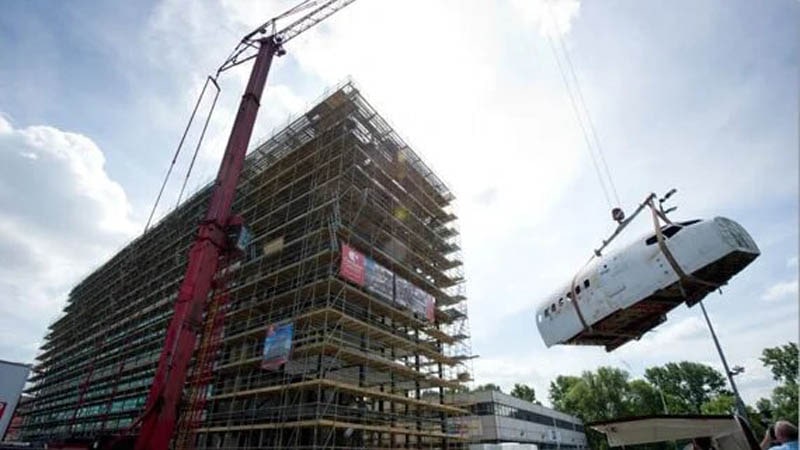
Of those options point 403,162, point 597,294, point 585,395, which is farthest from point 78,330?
point 585,395

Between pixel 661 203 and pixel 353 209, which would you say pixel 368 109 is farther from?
pixel 661 203

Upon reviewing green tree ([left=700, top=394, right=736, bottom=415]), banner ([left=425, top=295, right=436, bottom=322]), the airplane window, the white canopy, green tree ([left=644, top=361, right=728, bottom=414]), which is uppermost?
green tree ([left=644, top=361, right=728, bottom=414])

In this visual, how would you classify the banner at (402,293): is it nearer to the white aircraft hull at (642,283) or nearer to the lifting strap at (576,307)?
the white aircraft hull at (642,283)

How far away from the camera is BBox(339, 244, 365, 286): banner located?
705 inches

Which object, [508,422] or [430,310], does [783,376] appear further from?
[430,310]

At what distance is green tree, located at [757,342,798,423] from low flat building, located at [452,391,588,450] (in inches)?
1245

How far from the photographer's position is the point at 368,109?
24438 millimetres

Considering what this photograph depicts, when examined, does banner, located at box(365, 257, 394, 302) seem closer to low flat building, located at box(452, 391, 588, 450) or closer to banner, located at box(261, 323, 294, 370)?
banner, located at box(261, 323, 294, 370)

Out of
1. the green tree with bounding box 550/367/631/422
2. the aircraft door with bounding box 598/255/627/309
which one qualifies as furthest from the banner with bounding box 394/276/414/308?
the green tree with bounding box 550/367/631/422

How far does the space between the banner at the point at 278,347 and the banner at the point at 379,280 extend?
13.8ft

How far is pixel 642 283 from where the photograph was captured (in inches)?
316

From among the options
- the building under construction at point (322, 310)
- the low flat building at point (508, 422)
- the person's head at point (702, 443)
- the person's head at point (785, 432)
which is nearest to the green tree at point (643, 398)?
the low flat building at point (508, 422)

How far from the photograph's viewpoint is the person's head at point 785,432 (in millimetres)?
3713

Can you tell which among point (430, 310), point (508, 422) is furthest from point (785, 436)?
point (508, 422)
